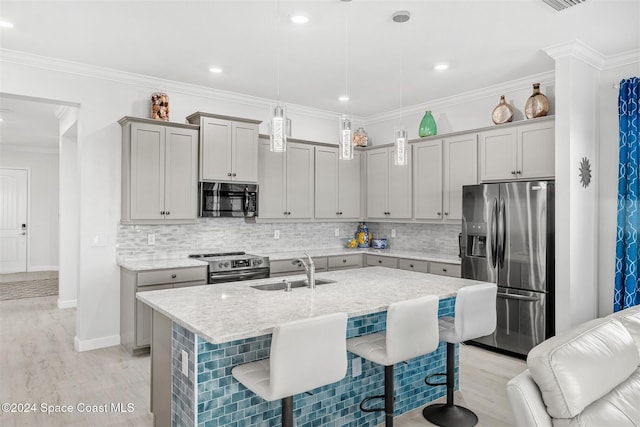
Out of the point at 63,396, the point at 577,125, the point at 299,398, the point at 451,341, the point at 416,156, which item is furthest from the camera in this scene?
the point at 416,156

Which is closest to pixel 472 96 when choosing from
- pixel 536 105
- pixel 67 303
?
pixel 536 105

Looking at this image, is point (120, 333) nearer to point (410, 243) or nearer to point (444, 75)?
point (410, 243)

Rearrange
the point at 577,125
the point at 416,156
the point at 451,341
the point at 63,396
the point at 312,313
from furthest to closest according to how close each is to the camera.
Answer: the point at 416,156, the point at 577,125, the point at 63,396, the point at 451,341, the point at 312,313

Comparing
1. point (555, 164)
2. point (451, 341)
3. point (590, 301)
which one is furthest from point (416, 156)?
point (451, 341)

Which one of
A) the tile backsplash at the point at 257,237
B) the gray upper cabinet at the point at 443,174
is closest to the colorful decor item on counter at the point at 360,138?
the gray upper cabinet at the point at 443,174

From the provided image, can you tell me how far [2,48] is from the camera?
3.79 metres

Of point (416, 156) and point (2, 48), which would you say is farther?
point (416, 156)

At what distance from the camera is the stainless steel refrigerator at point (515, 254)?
12.8 ft

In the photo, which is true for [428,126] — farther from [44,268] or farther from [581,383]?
[44,268]

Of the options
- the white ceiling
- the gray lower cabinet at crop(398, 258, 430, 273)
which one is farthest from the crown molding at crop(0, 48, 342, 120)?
the gray lower cabinet at crop(398, 258, 430, 273)

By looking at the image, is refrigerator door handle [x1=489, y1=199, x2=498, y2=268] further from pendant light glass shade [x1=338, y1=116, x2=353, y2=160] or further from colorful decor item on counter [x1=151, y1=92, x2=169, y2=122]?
colorful decor item on counter [x1=151, y1=92, x2=169, y2=122]

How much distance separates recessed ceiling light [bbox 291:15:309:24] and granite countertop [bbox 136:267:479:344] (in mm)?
1952

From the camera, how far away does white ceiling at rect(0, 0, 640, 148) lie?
3.04 m

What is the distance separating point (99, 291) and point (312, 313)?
10.3 ft
